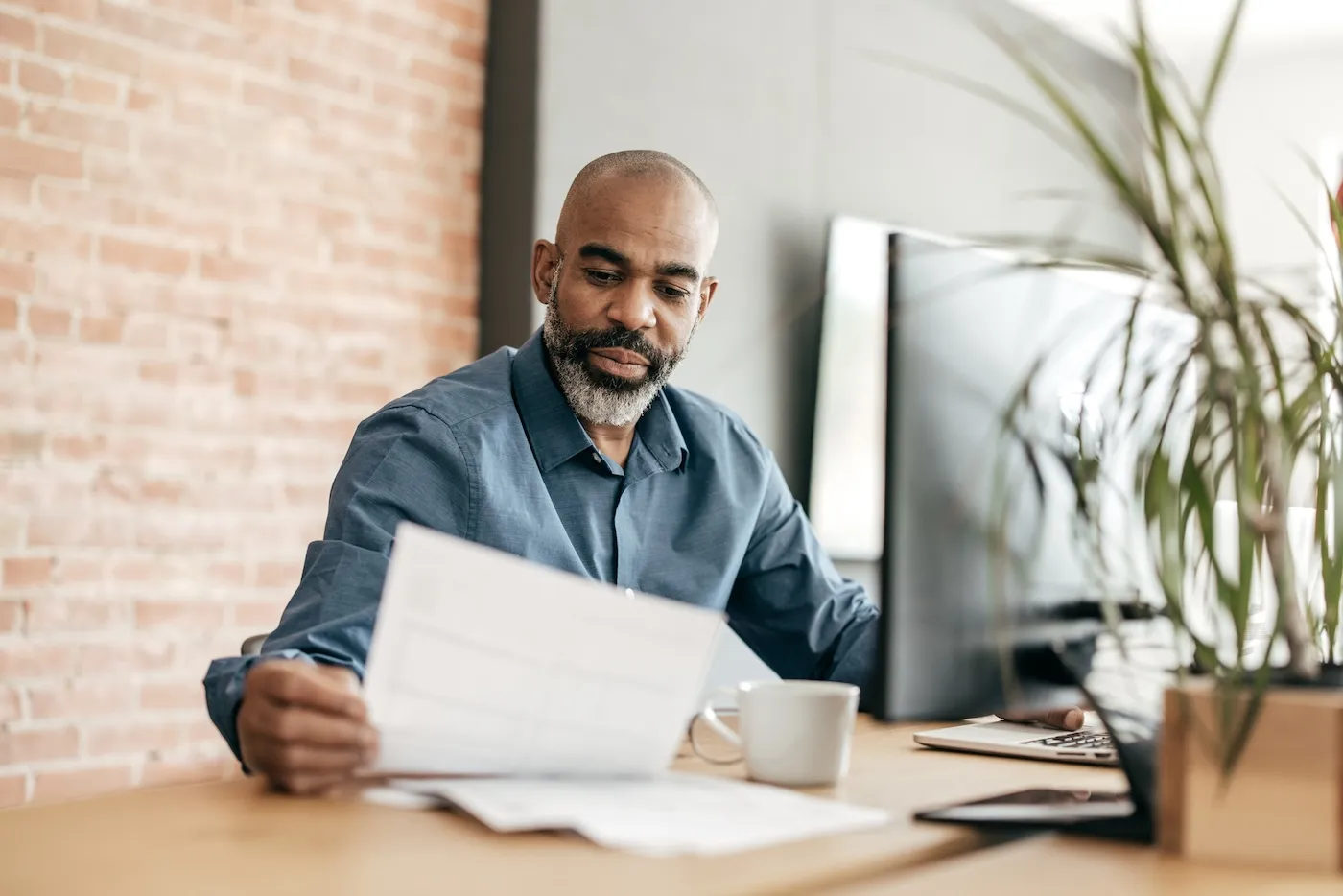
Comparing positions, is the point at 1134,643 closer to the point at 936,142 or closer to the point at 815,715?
the point at 815,715

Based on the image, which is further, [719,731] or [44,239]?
[44,239]

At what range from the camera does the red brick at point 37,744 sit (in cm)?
232

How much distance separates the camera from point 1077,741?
1.34 meters

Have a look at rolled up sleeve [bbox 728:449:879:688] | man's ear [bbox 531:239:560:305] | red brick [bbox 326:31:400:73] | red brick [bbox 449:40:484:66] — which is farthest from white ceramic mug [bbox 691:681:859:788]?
red brick [bbox 449:40:484:66]

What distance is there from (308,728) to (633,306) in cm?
101

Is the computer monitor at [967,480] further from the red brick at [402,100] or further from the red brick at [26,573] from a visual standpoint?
the red brick at [402,100]

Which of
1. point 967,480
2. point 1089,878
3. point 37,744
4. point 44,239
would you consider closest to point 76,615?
point 37,744

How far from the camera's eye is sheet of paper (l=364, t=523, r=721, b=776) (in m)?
0.85

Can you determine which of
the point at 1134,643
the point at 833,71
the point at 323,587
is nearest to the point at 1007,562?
the point at 1134,643

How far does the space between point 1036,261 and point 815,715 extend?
0.41 meters

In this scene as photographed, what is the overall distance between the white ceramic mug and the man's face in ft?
2.57

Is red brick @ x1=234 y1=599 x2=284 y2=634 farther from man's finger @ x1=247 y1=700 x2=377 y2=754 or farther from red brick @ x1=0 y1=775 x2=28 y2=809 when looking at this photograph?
man's finger @ x1=247 y1=700 x2=377 y2=754

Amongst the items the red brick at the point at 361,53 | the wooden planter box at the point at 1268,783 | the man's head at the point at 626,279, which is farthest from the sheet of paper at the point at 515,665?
the red brick at the point at 361,53

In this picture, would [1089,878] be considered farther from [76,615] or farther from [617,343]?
[76,615]
